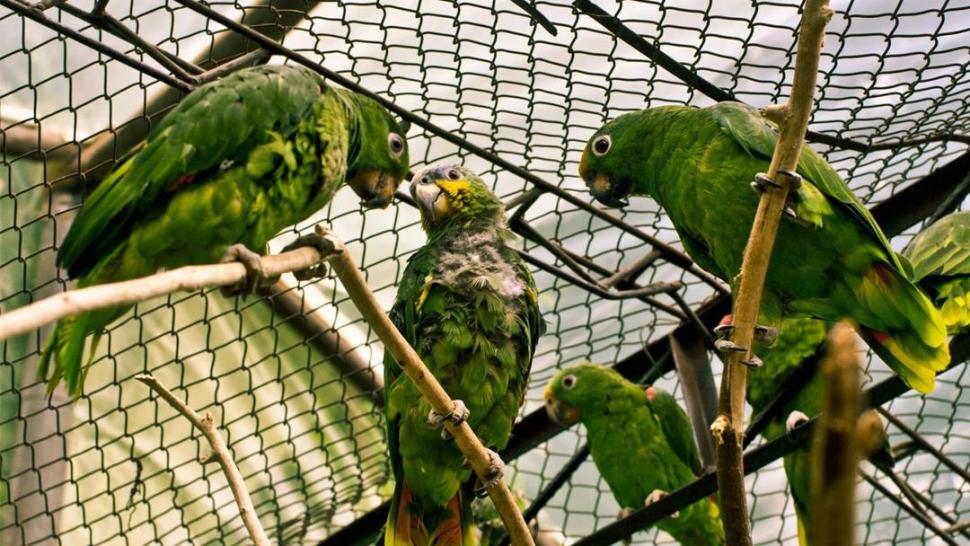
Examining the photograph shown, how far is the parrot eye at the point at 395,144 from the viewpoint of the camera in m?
2.90

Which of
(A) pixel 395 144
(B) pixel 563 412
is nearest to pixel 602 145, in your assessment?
(A) pixel 395 144

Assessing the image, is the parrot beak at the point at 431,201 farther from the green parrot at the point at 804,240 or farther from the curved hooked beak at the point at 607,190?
the green parrot at the point at 804,240

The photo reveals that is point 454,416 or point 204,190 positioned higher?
point 204,190

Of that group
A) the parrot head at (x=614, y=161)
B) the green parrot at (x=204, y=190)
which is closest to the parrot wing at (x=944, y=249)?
the parrot head at (x=614, y=161)

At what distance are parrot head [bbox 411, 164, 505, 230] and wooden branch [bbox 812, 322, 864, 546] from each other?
2504 mm

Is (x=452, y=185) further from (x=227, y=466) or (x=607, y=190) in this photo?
(x=227, y=466)

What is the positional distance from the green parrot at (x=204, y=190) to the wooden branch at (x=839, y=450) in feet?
5.15

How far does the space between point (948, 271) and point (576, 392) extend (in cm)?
154

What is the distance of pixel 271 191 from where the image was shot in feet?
7.36

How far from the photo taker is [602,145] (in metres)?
3.21

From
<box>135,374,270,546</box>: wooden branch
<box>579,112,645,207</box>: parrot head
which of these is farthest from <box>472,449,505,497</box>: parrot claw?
<box>579,112,645,207</box>: parrot head

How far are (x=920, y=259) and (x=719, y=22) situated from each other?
42.7 inches

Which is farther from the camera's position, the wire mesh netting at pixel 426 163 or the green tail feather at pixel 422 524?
the wire mesh netting at pixel 426 163

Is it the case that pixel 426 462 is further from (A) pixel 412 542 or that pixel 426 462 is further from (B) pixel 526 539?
(B) pixel 526 539
